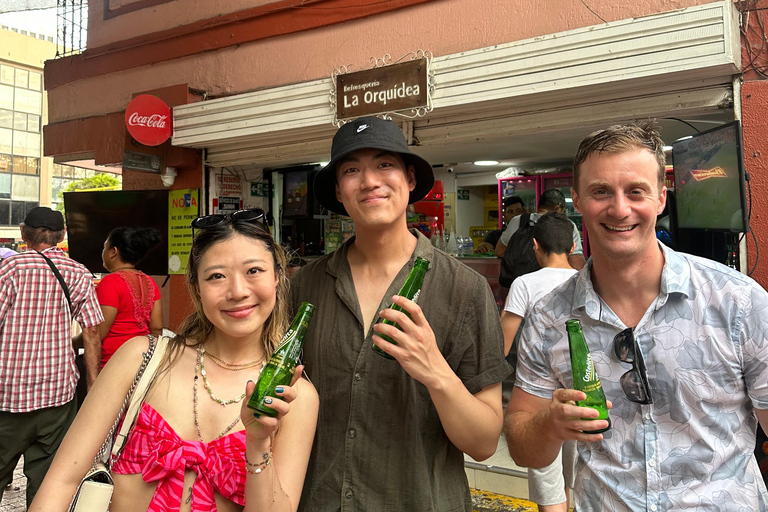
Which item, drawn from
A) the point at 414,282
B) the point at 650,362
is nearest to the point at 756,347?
the point at 650,362

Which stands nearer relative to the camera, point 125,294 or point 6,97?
point 125,294

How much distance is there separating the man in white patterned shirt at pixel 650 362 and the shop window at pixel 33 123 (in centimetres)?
4410

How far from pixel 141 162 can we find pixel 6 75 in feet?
121

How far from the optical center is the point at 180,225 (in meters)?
7.52

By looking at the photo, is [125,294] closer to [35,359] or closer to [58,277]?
[58,277]

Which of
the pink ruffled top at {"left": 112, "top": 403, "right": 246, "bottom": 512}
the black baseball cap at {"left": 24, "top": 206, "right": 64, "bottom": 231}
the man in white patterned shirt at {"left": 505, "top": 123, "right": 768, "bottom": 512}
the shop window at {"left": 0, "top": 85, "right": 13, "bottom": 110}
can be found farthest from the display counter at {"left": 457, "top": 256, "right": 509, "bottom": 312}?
the shop window at {"left": 0, "top": 85, "right": 13, "bottom": 110}

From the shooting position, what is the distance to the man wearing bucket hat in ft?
6.58

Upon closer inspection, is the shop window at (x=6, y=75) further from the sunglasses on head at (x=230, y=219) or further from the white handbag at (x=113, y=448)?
the white handbag at (x=113, y=448)

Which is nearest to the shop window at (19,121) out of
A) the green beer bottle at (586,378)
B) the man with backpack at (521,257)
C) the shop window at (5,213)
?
the shop window at (5,213)

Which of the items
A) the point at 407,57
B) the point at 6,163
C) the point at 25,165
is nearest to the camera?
the point at 407,57

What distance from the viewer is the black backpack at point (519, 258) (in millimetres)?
5305

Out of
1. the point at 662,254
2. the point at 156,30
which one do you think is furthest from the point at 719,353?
the point at 156,30

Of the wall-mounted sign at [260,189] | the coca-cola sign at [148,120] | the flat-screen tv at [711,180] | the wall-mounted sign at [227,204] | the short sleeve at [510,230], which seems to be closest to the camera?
the flat-screen tv at [711,180]

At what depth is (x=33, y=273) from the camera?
13.7ft
